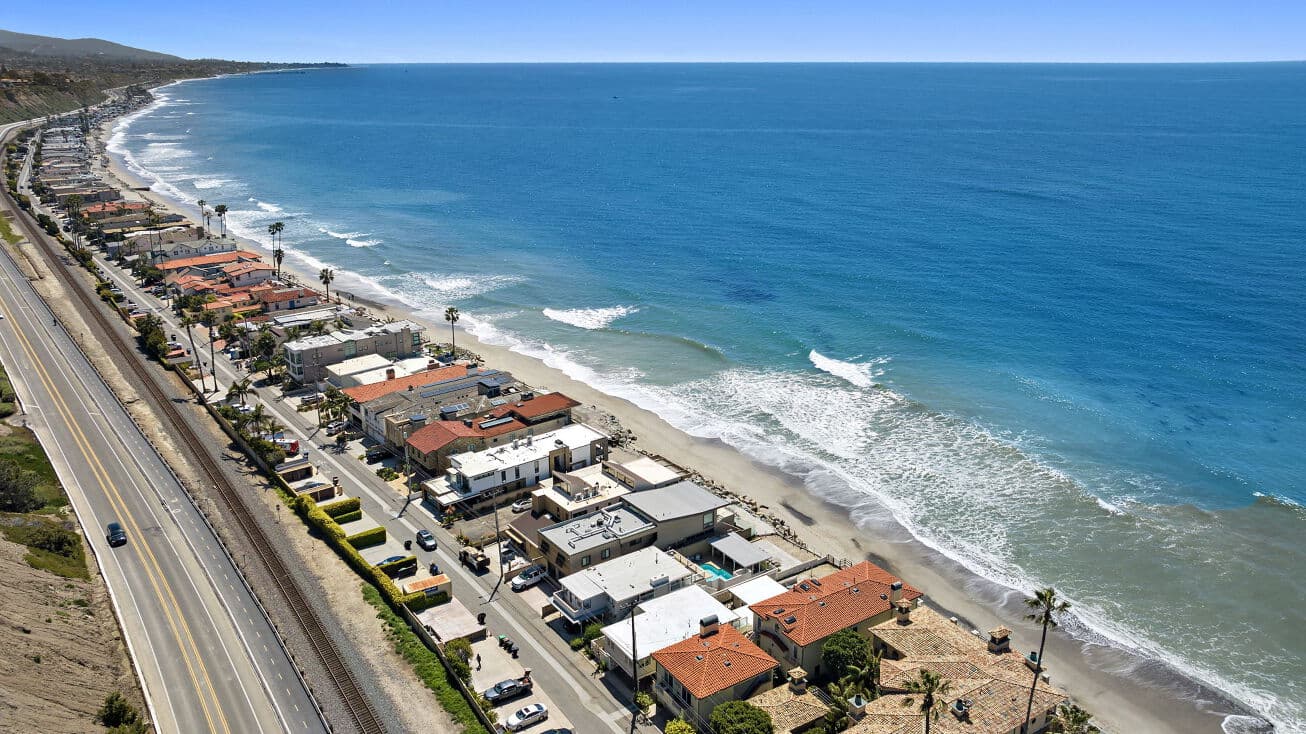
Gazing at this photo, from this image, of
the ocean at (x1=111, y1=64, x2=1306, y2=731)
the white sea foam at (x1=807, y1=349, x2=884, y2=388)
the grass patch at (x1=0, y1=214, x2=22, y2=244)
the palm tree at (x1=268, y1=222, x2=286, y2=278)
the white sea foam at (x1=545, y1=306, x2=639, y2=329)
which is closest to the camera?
the ocean at (x1=111, y1=64, x2=1306, y2=731)

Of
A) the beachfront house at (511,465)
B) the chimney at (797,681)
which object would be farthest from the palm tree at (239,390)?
the chimney at (797,681)

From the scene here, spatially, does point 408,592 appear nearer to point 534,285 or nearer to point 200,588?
point 200,588

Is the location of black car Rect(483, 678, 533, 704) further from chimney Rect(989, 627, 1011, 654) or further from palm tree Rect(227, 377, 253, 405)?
palm tree Rect(227, 377, 253, 405)

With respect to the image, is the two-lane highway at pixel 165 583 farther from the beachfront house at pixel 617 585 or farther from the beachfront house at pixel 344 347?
the beachfront house at pixel 344 347

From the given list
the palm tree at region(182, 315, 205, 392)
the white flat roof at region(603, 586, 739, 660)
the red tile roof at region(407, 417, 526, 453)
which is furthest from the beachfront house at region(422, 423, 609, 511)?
the palm tree at region(182, 315, 205, 392)

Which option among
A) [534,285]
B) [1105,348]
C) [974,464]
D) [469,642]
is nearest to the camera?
[469,642]

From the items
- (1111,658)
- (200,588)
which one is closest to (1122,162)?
(1111,658)
